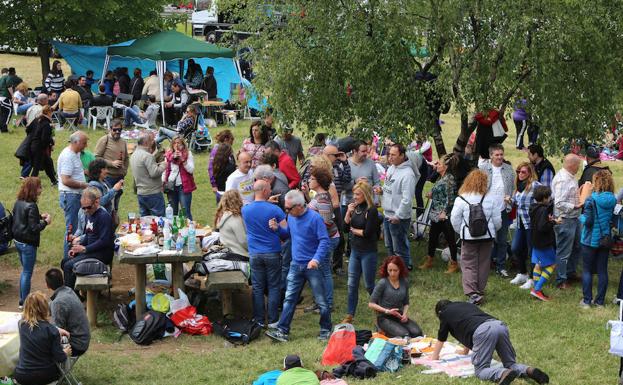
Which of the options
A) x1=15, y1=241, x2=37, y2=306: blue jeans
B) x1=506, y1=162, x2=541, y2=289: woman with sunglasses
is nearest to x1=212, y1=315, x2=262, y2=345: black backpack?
x1=15, y1=241, x2=37, y2=306: blue jeans

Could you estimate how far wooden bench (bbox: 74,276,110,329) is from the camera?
1063cm

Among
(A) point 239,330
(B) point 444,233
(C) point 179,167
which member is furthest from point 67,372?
(B) point 444,233

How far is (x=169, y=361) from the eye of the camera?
10039mm

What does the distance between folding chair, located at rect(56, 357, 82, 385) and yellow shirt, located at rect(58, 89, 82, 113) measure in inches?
529

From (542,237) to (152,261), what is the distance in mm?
4810

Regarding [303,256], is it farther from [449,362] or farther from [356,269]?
[449,362]

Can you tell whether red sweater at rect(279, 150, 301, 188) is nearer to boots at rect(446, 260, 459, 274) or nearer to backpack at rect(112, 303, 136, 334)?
boots at rect(446, 260, 459, 274)

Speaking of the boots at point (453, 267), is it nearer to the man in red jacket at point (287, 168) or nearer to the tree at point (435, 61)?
the tree at point (435, 61)

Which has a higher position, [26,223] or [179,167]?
[179,167]

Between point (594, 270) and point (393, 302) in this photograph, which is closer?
point (393, 302)

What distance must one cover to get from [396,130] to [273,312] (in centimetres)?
340

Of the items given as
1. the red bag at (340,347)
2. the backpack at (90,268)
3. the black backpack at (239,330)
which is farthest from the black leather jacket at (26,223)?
the red bag at (340,347)

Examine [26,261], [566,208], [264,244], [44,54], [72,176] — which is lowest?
[26,261]

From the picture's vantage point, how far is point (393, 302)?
10.5 m
